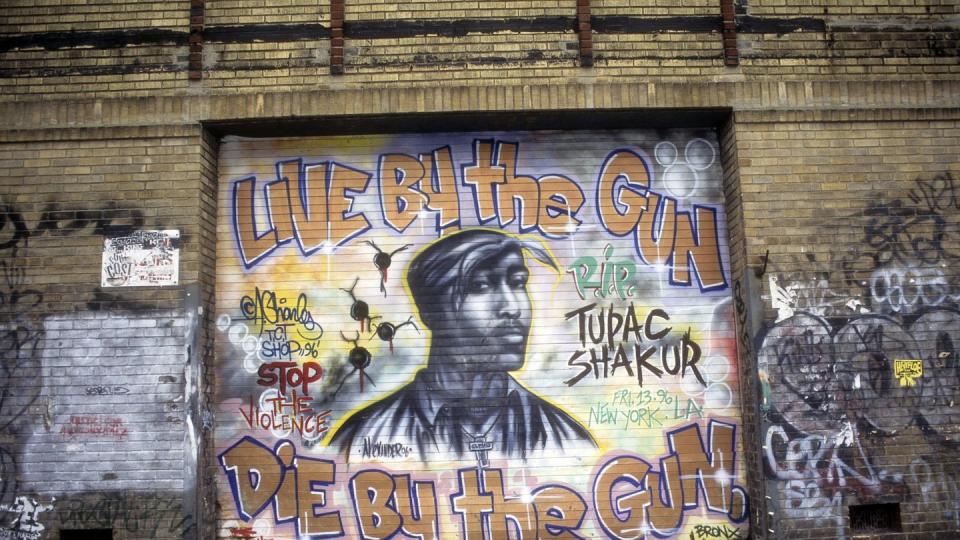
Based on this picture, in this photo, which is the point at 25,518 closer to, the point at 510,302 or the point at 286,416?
the point at 286,416

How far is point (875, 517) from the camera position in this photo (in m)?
5.91

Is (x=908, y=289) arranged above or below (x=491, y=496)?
above

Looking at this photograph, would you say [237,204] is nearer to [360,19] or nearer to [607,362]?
[360,19]

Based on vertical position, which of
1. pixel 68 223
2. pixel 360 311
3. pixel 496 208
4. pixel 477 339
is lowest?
pixel 477 339

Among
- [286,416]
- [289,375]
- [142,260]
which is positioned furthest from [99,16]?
[286,416]

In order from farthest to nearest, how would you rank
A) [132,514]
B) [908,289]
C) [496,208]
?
[496,208] < [908,289] < [132,514]

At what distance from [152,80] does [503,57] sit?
10.7 ft

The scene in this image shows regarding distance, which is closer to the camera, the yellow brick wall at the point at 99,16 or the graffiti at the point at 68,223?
the graffiti at the point at 68,223

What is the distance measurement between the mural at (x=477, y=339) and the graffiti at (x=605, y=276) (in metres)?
0.02

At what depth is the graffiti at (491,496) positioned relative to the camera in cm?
622

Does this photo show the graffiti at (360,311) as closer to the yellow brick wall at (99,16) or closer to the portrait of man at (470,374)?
the portrait of man at (470,374)

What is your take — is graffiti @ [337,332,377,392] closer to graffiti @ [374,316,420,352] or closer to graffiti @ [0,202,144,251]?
graffiti @ [374,316,420,352]

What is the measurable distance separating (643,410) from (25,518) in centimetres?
546

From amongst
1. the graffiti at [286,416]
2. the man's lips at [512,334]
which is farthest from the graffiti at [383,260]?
the graffiti at [286,416]
